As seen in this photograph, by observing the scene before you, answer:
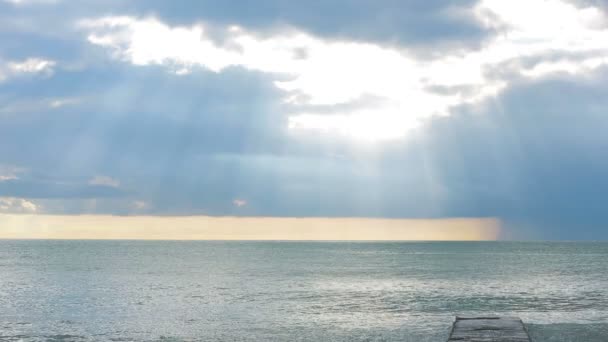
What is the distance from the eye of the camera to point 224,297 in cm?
7212

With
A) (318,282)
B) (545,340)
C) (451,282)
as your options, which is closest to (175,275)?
(318,282)

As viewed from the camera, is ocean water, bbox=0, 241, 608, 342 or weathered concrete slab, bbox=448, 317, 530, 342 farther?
ocean water, bbox=0, 241, 608, 342

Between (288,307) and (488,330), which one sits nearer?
(488,330)

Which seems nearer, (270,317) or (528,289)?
(270,317)

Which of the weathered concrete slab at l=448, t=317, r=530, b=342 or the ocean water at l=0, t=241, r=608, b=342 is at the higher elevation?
the weathered concrete slab at l=448, t=317, r=530, b=342

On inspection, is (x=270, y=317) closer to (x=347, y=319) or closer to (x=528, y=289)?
(x=347, y=319)

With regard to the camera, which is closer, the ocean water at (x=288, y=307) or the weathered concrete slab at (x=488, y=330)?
the weathered concrete slab at (x=488, y=330)

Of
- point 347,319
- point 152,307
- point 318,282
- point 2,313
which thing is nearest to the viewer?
point 347,319

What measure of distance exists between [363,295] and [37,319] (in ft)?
115

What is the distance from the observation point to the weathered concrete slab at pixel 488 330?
36969 millimetres

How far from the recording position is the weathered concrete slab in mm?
36969

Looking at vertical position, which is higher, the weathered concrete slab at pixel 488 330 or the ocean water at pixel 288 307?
the weathered concrete slab at pixel 488 330

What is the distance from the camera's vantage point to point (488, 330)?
40.1 meters

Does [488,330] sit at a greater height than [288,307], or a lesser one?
greater
